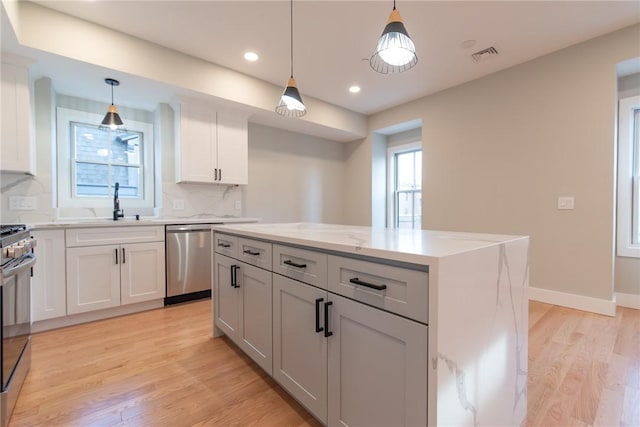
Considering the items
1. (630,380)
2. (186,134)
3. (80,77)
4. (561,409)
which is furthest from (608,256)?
(80,77)

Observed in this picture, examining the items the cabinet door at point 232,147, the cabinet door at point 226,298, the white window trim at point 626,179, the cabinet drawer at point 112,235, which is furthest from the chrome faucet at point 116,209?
the white window trim at point 626,179

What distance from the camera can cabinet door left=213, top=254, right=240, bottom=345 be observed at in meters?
1.93

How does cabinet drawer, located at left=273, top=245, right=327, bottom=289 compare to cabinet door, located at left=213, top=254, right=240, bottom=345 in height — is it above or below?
above

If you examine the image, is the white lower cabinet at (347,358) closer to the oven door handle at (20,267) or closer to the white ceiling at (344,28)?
the oven door handle at (20,267)

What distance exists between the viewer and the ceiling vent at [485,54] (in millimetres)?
2984

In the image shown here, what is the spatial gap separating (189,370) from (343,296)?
1.33 meters

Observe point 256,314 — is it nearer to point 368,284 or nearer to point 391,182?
point 368,284

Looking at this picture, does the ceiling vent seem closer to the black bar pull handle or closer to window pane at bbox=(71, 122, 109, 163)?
the black bar pull handle

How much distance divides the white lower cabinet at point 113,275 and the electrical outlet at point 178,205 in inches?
25.3

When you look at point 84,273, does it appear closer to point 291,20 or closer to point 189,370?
point 189,370

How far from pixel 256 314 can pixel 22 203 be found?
8.47ft

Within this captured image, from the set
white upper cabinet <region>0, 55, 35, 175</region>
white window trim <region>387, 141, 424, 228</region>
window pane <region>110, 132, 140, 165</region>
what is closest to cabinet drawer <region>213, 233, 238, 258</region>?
white upper cabinet <region>0, 55, 35, 175</region>

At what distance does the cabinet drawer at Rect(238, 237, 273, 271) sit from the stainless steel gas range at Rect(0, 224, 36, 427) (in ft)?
3.52

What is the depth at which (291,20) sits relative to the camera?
2.55 metres
